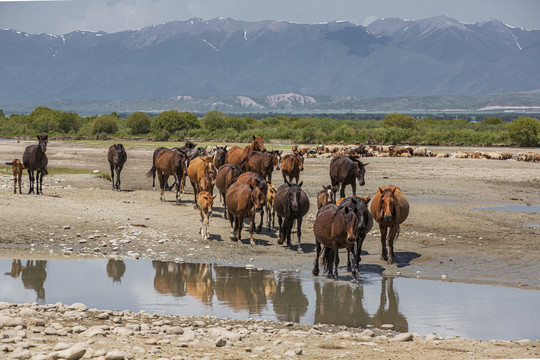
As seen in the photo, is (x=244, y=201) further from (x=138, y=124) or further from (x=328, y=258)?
(x=138, y=124)

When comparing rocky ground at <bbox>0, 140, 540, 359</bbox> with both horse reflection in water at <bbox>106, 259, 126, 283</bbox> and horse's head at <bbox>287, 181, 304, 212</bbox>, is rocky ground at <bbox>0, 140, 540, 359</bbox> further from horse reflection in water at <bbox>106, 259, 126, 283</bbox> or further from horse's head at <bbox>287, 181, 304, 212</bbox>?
horse's head at <bbox>287, 181, 304, 212</bbox>

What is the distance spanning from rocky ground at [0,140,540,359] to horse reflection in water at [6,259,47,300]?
789 mm

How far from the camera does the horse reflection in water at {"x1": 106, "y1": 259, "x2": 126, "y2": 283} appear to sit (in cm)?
1556

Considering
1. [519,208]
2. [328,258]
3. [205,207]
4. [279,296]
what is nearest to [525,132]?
[519,208]

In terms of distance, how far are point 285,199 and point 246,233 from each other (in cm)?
281

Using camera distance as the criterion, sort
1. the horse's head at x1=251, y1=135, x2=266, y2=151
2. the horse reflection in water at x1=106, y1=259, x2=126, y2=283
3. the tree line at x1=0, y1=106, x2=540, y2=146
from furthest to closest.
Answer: the tree line at x1=0, y1=106, x2=540, y2=146 < the horse's head at x1=251, y1=135, x2=266, y2=151 < the horse reflection in water at x1=106, y1=259, x2=126, y2=283

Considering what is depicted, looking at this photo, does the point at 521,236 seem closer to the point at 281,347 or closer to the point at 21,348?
the point at 281,347

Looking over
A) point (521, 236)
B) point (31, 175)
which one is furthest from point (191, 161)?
point (521, 236)

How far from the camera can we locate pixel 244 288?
14.6 m

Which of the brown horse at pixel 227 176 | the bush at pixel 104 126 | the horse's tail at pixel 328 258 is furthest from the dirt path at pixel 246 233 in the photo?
the bush at pixel 104 126

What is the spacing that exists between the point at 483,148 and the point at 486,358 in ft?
195

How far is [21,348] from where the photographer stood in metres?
8.80

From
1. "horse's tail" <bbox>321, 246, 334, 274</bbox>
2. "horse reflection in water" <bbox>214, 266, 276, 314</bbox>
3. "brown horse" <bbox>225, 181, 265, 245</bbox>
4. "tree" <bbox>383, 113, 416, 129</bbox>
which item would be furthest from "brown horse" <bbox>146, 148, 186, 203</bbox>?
"tree" <bbox>383, 113, 416, 129</bbox>

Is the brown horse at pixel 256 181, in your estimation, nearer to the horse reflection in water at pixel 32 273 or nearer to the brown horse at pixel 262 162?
the brown horse at pixel 262 162
